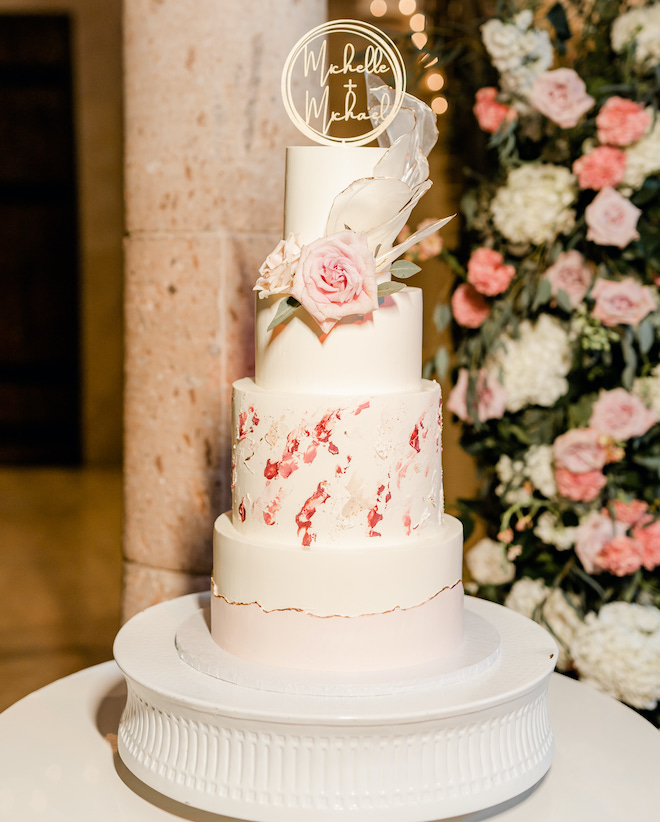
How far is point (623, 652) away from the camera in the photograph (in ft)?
6.44

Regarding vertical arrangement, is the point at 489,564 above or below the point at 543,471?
below

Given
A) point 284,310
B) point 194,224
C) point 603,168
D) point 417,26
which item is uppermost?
point 417,26

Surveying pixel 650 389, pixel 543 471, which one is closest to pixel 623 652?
pixel 543 471

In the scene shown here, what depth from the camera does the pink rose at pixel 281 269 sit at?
4.53 feet

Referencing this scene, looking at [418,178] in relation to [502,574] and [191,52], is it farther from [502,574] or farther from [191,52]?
[502,574]

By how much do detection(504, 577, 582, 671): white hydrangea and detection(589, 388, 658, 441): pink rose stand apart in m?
0.40

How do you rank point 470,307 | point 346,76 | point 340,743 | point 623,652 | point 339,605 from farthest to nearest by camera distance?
1. point 470,307
2. point 623,652
3. point 346,76
4. point 339,605
5. point 340,743

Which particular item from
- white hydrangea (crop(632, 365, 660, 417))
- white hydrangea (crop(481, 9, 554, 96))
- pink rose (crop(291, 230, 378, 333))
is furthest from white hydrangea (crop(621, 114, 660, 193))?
pink rose (crop(291, 230, 378, 333))

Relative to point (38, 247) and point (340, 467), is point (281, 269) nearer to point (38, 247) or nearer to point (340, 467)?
point (340, 467)

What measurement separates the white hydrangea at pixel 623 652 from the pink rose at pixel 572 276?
2.25 ft

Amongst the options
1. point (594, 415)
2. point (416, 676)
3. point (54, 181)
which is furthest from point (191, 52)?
point (54, 181)

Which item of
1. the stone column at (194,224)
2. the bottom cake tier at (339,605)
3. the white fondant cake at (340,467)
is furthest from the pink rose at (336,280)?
the stone column at (194,224)

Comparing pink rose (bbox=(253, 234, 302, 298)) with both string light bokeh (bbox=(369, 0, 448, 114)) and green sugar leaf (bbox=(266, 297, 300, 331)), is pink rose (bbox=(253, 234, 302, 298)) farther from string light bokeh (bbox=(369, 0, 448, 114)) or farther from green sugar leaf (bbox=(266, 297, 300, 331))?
string light bokeh (bbox=(369, 0, 448, 114))

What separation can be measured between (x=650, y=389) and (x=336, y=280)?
99 centimetres
